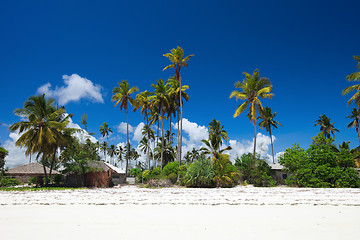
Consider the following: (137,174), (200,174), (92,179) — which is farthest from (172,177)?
(137,174)

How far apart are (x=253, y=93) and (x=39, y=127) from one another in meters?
23.2

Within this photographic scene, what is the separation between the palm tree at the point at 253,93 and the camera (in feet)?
86.8

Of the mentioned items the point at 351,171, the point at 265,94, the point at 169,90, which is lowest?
the point at 351,171

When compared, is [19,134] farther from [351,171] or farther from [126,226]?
[351,171]

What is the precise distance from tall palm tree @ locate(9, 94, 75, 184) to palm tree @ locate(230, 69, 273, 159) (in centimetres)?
1934

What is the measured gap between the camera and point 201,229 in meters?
5.10

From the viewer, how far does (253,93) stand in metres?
27.5

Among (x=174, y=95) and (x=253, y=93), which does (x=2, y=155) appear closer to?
(x=174, y=95)

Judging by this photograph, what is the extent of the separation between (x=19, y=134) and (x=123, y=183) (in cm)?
1432

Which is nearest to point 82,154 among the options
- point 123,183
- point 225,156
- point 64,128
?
point 64,128

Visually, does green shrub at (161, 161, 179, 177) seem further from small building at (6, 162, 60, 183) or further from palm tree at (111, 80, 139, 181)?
small building at (6, 162, 60, 183)

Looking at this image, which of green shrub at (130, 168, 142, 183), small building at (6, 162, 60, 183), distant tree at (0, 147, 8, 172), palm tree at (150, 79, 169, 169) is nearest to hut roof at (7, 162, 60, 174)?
small building at (6, 162, 60, 183)

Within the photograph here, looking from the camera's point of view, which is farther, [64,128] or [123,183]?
[123,183]

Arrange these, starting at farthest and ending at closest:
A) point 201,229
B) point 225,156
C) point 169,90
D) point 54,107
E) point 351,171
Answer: point 169,90, point 54,107, point 225,156, point 351,171, point 201,229
